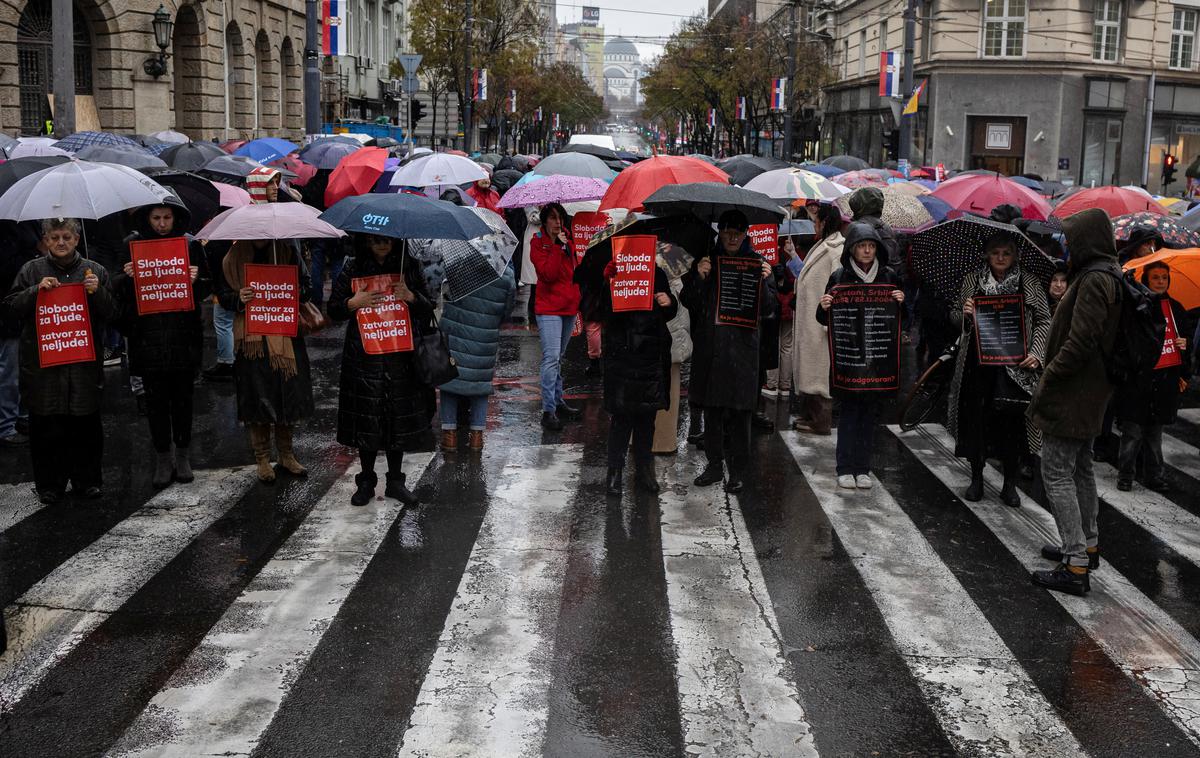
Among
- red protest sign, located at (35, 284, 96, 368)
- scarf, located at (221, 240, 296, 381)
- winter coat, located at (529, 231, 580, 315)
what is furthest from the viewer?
winter coat, located at (529, 231, 580, 315)

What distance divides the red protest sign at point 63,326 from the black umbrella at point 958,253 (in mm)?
5426

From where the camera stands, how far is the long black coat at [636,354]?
8312 millimetres

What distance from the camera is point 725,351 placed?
341 inches

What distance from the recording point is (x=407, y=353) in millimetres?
8102

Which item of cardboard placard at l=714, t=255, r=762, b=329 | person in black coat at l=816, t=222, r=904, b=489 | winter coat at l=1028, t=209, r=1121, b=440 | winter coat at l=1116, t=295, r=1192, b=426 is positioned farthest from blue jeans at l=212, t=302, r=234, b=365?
winter coat at l=1028, t=209, r=1121, b=440

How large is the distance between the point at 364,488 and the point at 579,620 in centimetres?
252

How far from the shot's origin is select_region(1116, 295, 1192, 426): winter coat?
884 cm

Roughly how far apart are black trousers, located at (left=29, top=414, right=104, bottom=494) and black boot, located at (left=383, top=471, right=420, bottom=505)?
1873 mm

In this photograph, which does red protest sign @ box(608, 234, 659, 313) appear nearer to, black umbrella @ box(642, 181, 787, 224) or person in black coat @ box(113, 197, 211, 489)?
black umbrella @ box(642, 181, 787, 224)

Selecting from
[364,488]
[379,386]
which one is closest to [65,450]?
[364,488]

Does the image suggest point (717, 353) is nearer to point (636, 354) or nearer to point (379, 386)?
point (636, 354)

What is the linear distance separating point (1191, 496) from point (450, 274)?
5436mm

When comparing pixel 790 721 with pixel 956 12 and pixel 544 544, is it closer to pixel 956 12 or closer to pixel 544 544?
pixel 544 544

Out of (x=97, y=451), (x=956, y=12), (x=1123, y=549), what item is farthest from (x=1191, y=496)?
(x=956, y=12)
